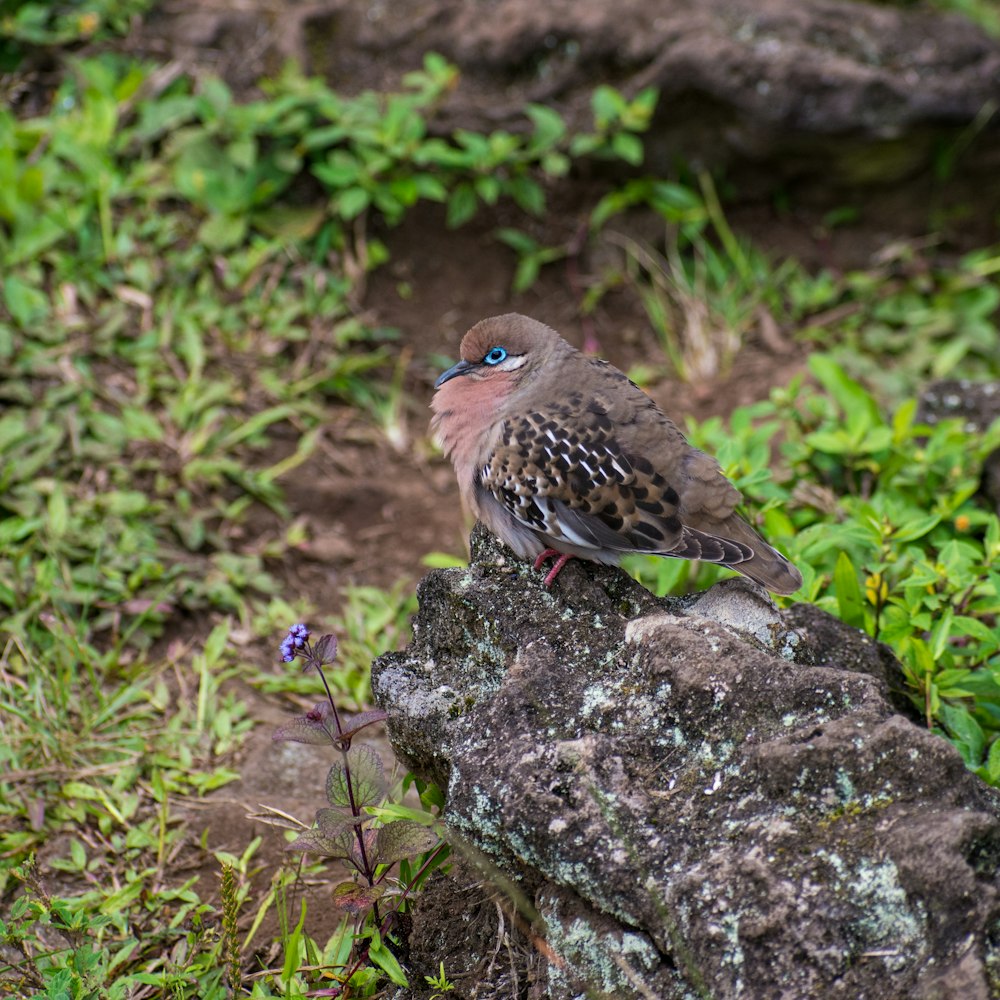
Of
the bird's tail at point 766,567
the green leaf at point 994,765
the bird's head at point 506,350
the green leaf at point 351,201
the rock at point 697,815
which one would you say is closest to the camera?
the rock at point 697,815

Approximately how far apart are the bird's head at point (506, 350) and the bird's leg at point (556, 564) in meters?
0.82

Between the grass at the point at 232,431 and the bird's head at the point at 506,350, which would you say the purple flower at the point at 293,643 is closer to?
the grass at the point at 232,431

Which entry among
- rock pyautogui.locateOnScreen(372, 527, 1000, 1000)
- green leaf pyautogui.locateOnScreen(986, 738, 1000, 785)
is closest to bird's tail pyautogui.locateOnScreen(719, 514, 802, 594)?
rock pyautogui.locateOnScreen(372, 527, 1000, 1000)

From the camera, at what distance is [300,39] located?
23.6 ft

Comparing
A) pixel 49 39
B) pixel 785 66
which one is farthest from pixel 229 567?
pixel 785 66

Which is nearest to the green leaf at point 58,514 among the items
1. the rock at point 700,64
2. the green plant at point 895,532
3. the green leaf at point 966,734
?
the green plant at point 895,532

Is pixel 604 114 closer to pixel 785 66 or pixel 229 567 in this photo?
pixel 785 66

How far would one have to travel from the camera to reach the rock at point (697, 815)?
258 cm

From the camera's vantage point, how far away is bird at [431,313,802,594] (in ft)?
12.6

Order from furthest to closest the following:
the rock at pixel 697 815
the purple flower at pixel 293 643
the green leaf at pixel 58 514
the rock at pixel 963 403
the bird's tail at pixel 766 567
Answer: the rock at pixel 963 403
the green leaf at pixel 58 514
the bird's tail at pixel 766 567
the purple flower at pixel 293 643
the rock at pixel 697 815

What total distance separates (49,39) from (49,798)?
4.84m

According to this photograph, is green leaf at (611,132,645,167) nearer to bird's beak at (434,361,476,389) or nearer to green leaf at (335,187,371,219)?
green leaf at (335,187,371,219)

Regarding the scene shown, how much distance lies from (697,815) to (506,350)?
A: 83.2 inches

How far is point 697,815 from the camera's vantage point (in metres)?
2.91
